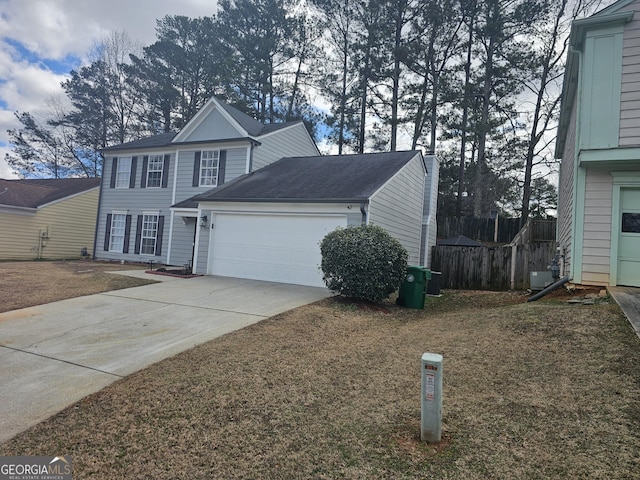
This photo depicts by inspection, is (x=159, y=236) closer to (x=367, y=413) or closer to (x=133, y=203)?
(x=133, y=203)

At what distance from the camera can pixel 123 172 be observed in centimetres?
1686

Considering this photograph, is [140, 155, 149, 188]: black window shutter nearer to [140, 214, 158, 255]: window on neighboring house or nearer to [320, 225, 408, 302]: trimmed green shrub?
[140, 214, 158, 255]: window on neighboring house

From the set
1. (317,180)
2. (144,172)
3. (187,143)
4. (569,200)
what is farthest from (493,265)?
(144,172)

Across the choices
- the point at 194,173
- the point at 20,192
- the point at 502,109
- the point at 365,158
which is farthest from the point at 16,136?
the point at 502,109

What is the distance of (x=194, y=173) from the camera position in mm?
15047

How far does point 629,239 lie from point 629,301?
1.92 m

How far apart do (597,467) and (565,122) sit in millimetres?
10502

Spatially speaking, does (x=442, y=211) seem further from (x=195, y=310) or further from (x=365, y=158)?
(x=195, y=310)

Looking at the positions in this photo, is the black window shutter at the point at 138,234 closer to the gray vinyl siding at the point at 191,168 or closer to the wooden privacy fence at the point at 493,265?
the gray vinyl siding at the point at 191,168

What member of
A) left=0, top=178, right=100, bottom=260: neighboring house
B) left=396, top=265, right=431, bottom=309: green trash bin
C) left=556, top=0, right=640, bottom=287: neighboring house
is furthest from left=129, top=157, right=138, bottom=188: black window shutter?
left=556, top=0, right=640, bottom=287: neighboring house

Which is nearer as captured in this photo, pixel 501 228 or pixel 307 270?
pixel 307 270

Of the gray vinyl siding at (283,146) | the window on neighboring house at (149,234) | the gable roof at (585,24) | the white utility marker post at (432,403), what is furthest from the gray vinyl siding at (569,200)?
the window on neighboring house at (149,234)

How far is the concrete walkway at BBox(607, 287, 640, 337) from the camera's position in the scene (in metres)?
4.50

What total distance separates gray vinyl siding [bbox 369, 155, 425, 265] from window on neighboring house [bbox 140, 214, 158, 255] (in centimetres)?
1002
